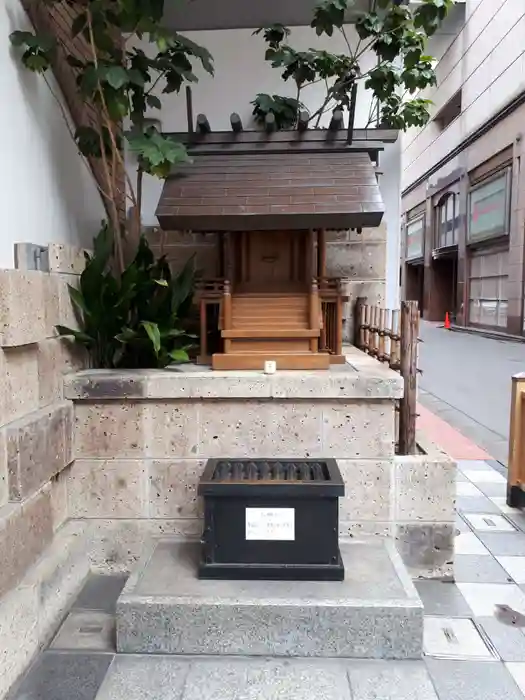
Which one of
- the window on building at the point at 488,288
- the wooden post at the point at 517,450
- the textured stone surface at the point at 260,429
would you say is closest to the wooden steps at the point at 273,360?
the textured stone surface at the point at 260,429

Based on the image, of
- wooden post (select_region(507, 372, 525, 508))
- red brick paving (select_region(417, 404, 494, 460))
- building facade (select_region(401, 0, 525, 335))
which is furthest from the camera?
building facade (select_region(401, 0, 525, 335))

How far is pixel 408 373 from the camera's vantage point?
110 inches

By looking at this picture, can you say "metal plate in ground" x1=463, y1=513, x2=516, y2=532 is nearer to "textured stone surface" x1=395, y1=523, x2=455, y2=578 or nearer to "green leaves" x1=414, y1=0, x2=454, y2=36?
"textured stone surface" x1=395, y1=523, x2=455, y2=578

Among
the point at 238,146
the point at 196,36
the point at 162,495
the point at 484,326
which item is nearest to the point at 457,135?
the point at 484,326

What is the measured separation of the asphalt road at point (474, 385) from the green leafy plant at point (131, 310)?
3.44 m

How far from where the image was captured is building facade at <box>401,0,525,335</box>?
46.9 ft

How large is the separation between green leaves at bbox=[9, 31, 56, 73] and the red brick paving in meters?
3.61

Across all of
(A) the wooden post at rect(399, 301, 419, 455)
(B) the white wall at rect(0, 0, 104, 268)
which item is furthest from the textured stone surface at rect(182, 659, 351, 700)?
(B) the white wall at rect(0, 0, 104, 268)

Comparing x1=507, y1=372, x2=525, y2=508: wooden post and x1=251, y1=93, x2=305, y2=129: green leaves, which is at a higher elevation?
x1=251, y1=93, x2=305, y2=129: green leaves

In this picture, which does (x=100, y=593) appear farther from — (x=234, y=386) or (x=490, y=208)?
(x=490, y=208)

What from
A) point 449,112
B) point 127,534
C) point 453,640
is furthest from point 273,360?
point 449,112

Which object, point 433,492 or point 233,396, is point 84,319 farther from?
point 433,492

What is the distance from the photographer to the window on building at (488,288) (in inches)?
616

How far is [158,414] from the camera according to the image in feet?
8.74
